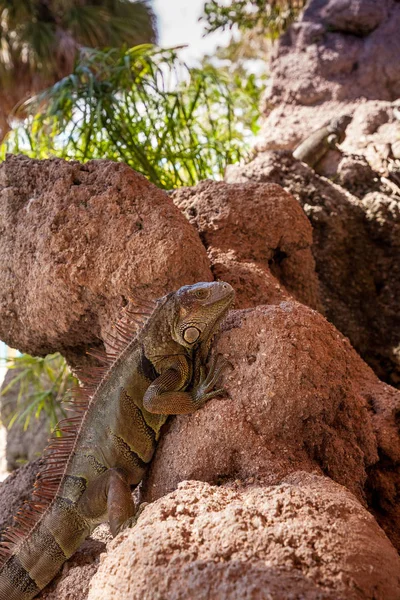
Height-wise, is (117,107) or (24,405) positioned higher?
(117,107)

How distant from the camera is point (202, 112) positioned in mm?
6535

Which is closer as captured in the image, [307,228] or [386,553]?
[386,553]

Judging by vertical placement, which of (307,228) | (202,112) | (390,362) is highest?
(202,112)

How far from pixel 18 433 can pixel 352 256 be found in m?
4.89

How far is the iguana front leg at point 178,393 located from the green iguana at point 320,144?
3.01 metres

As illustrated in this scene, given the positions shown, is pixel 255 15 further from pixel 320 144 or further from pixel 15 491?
pixel 15 491

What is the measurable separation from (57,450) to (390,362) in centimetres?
247

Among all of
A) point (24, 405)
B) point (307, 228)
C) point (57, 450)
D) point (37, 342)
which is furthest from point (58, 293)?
point (24, 405)

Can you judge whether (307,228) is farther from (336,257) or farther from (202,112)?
(202,112)

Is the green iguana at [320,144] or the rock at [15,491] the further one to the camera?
the green iguana at [320,144]

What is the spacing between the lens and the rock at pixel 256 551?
5.13 ft

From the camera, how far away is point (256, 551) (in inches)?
64.6

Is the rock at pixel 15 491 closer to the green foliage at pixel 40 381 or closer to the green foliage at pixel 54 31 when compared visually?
the green foliage at pixel 40 381

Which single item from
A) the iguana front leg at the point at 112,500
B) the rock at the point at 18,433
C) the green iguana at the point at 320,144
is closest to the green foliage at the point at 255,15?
the green iguana at the point at 320,144
